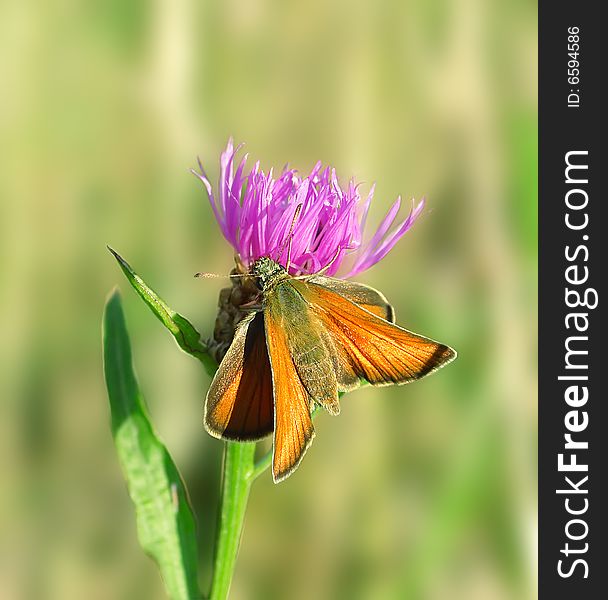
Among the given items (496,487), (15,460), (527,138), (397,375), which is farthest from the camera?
(527,138)

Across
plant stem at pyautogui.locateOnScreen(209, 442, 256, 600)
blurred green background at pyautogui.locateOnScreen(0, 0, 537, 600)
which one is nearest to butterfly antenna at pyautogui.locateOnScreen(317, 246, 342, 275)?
plant stem at pyautogui.locateOnScreen(209, 442, 256, 600)

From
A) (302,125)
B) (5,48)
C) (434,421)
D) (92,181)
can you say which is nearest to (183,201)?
(92,181)

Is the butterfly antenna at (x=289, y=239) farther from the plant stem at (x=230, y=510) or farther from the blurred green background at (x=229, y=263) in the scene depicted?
the blurred green background at (x=229, y=263)

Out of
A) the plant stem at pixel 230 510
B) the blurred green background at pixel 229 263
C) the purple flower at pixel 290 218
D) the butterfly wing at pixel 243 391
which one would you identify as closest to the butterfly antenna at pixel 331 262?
the purple flower at pixel 290 218

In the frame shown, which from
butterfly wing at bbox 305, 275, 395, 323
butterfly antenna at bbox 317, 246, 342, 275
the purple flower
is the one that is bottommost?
butterfly wing at bbox 305, 275, 395, 323

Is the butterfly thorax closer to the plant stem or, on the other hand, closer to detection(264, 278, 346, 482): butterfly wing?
detection(264, 278, 346, 482): butterfly wing

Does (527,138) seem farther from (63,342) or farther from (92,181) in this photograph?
(63,342)

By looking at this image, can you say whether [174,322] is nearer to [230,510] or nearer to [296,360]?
[296,360]
